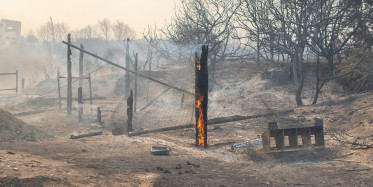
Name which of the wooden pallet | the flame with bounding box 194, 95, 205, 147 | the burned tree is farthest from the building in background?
the wooden pallet

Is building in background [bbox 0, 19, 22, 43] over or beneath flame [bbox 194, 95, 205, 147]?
over

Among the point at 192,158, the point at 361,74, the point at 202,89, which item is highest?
the point at 361,74

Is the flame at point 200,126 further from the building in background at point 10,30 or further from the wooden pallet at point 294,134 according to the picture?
the building in background at point 10,30

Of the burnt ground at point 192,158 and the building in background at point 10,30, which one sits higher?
the building in background at point 10,30

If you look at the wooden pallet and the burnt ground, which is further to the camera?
the wooden pallet

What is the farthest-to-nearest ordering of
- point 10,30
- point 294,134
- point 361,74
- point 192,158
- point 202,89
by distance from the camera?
1. point 10,30
2. point 361,74
3. point 202,89
4. point 294,134
5. point 192,158

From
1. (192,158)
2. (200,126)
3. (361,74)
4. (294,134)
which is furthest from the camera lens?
(361,74)

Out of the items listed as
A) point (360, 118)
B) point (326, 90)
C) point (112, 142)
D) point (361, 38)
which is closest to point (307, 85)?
point (326, 90)

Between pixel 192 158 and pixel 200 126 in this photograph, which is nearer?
pixel 192 158

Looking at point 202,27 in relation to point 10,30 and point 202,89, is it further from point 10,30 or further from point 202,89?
point 10,30

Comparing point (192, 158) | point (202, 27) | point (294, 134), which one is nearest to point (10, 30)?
point (202, 27)

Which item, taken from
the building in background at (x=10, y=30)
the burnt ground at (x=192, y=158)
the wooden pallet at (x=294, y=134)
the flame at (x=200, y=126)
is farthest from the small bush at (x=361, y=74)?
the building in background at (x=10, y=30)

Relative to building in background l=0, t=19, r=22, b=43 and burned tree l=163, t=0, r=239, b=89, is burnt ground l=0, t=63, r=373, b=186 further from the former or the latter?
building in background l=0, t=19, r=22, b=43

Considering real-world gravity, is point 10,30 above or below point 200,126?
above
